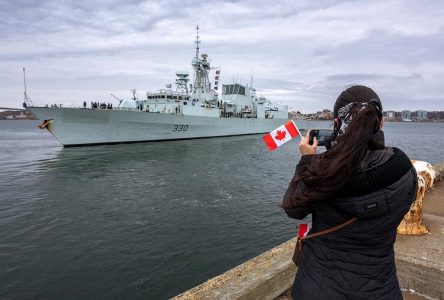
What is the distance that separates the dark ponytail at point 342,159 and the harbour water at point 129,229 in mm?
5432

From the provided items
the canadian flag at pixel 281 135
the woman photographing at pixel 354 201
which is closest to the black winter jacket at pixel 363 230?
the woman photographing at pixel 354 201

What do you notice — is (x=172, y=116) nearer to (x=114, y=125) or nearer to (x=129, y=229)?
(x=114, y=125)

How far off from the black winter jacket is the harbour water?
5177 mm

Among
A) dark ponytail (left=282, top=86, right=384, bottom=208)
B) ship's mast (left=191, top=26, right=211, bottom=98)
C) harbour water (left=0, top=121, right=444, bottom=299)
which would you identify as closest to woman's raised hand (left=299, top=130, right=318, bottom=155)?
dark ponytail (left=282, top=86, right=384, bottom=208)

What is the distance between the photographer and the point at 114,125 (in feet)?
107

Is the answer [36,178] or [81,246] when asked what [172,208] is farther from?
[36,178]

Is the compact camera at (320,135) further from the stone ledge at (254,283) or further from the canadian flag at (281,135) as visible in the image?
the stone ledge at (254,283)

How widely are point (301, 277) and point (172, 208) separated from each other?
10.3 m

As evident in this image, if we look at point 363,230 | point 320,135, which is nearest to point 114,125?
point 320,135

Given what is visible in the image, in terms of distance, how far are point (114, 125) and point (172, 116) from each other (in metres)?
6.31

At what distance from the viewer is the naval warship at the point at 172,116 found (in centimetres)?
3050

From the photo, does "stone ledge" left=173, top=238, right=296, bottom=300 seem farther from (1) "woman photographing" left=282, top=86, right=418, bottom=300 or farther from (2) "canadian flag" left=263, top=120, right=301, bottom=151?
(1) "woman photographing" left=282, top=86, right=418, bottom=300

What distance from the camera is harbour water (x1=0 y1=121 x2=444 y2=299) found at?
6.81 m

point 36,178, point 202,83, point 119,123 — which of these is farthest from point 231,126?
point 36,178
